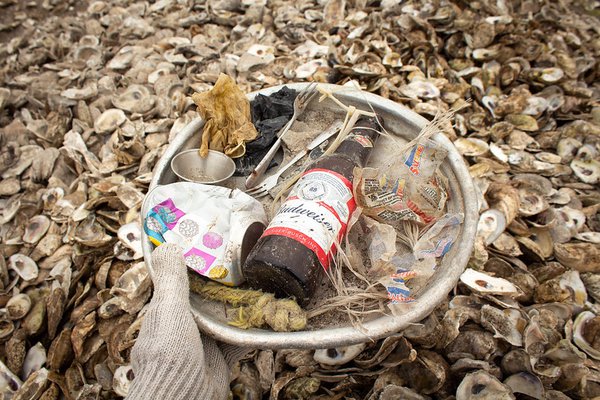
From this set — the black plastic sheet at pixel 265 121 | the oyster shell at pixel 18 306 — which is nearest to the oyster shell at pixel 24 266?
the oyster shell at pixel 18 306

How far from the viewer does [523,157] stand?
2.62 meters

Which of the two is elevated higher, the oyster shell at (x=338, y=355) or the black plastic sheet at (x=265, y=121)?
the black plastic sheet at (x=265, y=121)

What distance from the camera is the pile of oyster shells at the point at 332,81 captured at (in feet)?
5.99

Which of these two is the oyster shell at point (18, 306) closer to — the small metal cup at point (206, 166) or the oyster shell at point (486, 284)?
the small metal cup at point (206, 166)

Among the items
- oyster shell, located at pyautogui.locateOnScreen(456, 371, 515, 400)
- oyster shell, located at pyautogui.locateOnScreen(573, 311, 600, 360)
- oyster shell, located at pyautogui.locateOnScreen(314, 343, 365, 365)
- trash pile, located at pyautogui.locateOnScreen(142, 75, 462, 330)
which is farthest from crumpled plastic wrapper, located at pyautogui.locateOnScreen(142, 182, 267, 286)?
oyster shell, located at pyautogui.locateOnScreen(573, 311, 600, 360)

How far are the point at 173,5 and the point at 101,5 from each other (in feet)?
2.68

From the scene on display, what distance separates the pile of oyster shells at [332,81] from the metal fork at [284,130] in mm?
806

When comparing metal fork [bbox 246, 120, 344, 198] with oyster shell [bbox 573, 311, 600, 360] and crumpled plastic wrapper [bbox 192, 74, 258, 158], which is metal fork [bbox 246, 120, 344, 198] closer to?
crumpled plastic wrapper [bbox 192, 74, 258, 158]

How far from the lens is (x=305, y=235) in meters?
1.27

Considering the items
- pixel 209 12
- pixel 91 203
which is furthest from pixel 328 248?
pixel 209 12

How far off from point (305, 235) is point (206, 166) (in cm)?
72

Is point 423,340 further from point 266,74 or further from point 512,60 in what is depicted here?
point 512,60

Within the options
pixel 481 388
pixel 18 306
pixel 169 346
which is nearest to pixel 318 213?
pixel 169 346

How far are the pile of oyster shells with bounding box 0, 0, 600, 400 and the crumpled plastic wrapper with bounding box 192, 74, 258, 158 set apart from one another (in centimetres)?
80
